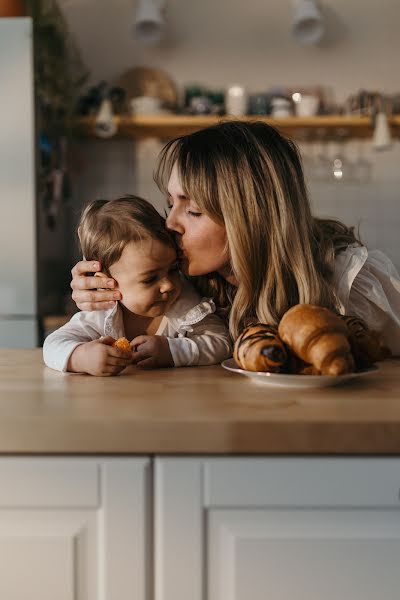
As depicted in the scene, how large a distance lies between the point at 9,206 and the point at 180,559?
6.91ft

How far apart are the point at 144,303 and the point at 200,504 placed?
0.50m

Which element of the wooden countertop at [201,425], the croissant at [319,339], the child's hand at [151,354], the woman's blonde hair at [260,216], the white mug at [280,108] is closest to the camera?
the wooden countertop at [201,425]

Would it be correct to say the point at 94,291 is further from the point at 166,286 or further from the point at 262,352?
the point at 262,352

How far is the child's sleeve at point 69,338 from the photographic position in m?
0.97

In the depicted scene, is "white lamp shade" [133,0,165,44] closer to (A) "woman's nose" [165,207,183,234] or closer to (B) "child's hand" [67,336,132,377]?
(A) "woman's nose" [165,207,183,234]

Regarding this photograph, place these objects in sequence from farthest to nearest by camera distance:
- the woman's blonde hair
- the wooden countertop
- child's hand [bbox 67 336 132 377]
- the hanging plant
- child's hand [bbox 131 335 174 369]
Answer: the hanging plant → the woman's blonde hair → child's hand [bbox 131 335 174 369] → child's hand [bbox 67 336 132 377] → the wooden countertop

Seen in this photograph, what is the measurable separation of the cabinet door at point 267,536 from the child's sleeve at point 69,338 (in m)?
0.34

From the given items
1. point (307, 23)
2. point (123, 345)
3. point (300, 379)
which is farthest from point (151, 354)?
point (307, 23)

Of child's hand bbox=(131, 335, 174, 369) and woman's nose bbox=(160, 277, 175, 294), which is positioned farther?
woman's nose bbox=(160, 277, 175, 294)

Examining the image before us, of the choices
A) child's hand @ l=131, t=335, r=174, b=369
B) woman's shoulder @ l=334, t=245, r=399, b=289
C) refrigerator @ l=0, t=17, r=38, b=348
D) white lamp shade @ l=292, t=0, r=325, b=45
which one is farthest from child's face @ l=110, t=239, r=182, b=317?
white lamp shade @ l=292, t=0, r=325, b=45

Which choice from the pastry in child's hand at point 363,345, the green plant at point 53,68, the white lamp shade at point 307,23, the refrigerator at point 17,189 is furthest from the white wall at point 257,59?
the pastry in child's hand at point 363,345

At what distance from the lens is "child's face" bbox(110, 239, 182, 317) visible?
111cm

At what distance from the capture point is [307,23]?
324 cm

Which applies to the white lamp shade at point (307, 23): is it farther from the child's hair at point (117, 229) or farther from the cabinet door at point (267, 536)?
the cabinet door at point (267, 536)
